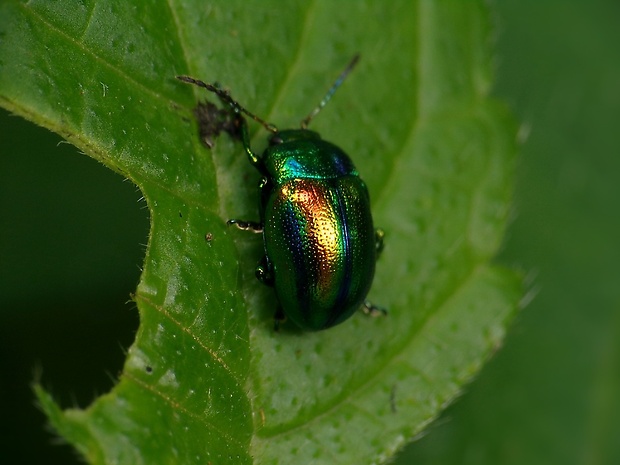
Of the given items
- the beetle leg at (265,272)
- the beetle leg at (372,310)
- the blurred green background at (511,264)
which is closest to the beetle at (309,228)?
the beetle leg at (265,272)

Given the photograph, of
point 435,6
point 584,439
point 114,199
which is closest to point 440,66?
point 435,6

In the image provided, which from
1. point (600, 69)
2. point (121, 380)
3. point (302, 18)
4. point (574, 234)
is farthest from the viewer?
point (600, 69)

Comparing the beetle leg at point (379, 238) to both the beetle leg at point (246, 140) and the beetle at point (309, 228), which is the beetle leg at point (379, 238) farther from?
the beetle leg at point (246, 140)

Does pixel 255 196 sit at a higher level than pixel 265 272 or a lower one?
higher

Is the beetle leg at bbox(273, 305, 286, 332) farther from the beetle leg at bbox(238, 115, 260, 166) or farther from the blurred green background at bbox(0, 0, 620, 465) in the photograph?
the blurred green background at bbox(0, 0, 620, 465)

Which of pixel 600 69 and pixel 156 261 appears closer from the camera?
pixel 156 261

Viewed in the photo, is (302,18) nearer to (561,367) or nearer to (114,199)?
(114,199)

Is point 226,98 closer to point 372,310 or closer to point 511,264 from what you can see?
point 372,310

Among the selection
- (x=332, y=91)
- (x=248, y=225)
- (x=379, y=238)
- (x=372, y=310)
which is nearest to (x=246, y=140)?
(x=248, y=225)
